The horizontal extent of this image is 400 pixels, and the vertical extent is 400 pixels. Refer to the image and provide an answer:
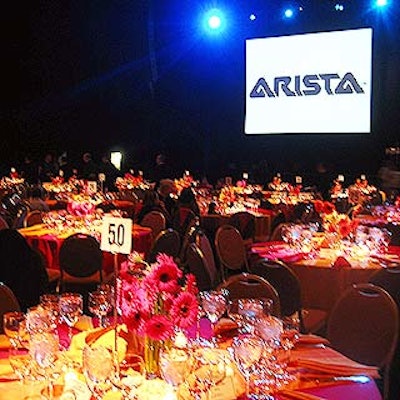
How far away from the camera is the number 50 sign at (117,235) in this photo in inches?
104

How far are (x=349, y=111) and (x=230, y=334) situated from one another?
10925 millimetres

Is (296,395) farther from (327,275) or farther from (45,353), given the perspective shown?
(327,275)

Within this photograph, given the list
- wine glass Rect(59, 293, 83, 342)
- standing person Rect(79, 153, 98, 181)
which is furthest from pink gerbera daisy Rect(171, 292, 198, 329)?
standing person Rect(79, 153, 98, 181)

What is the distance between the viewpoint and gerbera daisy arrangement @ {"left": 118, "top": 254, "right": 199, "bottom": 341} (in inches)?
93.2

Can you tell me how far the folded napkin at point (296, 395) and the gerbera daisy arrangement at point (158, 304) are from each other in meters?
0.42

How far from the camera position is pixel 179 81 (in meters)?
17.3

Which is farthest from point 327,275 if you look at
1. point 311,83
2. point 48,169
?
point 48,169

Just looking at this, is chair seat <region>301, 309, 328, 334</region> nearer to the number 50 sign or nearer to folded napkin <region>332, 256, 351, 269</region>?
folded napkin <region>332, 256, 351, 269</region>

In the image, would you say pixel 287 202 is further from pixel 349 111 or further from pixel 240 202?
pixel 349 111

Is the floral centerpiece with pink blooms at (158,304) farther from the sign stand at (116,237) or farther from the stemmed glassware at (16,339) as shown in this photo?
the stemmed glassware at (16,339)

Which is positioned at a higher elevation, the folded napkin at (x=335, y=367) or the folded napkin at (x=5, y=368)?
the folded napkin at (x=335, y=367)

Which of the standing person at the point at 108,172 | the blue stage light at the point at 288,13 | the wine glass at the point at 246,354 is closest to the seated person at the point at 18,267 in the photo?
the wine glass at the point at 246,354

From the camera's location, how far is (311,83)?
44.5ft

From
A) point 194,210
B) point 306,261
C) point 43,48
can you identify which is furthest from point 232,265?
point 43,48
